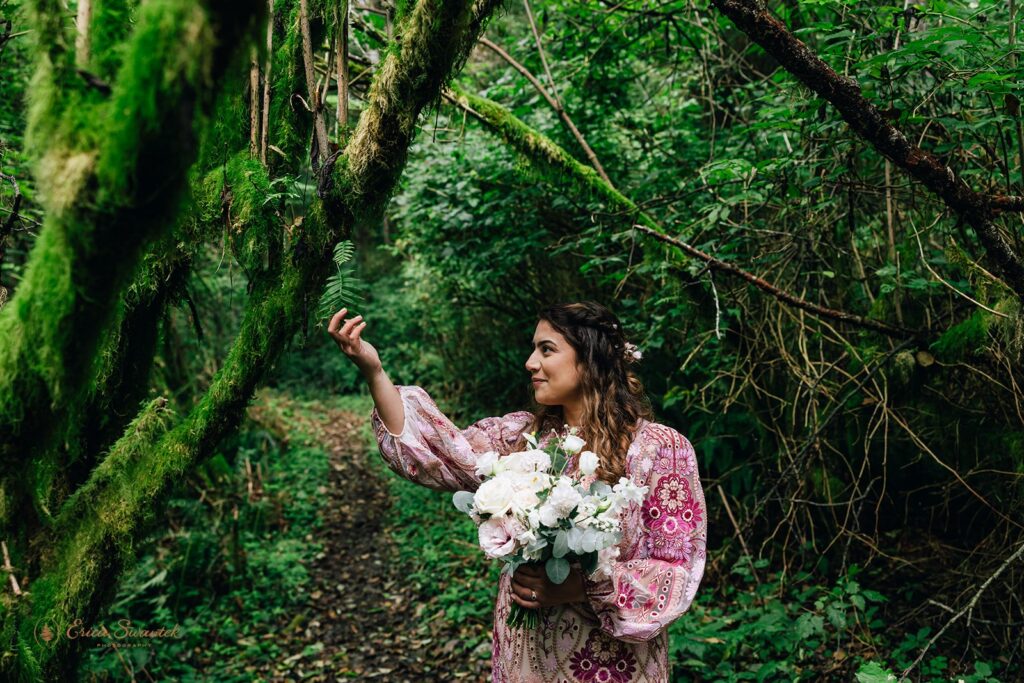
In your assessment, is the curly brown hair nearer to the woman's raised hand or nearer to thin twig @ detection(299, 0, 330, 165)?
the woman's raised hand

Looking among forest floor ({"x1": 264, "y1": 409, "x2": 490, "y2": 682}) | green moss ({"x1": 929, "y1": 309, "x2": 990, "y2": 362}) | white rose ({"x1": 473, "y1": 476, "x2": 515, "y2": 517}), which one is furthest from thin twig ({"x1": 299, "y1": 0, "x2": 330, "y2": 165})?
forest floor ({"x1": 264, "y1": 409, "x2": 490, "y2": 682})

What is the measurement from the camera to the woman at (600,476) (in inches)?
77.7

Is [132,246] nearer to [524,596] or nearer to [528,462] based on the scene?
[528,462]

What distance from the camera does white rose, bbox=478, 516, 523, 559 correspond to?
179 cm

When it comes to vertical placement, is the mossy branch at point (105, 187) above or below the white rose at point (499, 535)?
above

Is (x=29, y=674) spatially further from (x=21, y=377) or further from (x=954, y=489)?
(x=954, y=489)

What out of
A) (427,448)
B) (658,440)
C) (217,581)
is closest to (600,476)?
(658,440)

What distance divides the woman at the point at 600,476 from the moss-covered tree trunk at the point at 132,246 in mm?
398

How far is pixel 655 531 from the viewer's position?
2133 millimetres

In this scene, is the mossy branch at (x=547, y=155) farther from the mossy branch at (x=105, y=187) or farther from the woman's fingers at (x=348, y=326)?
the mossy branch at (x=105, y=187)

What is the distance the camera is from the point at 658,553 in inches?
82.8

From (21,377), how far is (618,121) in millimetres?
5191

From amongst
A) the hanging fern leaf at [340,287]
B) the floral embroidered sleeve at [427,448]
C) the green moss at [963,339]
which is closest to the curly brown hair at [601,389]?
the floral embroidered sleeve at [427,448]

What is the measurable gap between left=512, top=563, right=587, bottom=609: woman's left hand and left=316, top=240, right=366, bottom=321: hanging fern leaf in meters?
0.94
